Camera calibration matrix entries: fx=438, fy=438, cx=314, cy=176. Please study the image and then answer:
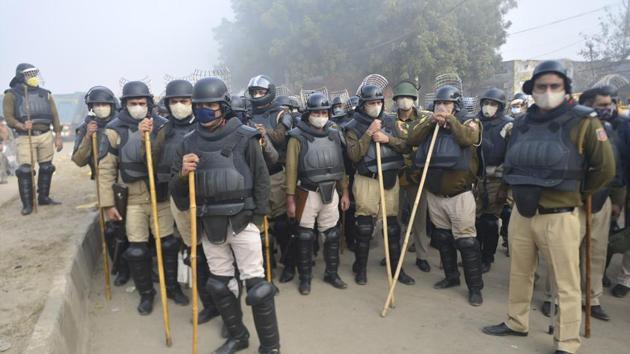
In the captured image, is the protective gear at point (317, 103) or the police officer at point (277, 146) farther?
the police officer at point (277, 146)

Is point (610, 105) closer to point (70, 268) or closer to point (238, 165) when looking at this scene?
point (238, 165)

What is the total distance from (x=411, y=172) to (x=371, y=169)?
0.83m

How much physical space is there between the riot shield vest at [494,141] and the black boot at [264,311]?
342 cm

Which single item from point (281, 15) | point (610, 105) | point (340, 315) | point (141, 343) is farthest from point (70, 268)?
point (281, 15)

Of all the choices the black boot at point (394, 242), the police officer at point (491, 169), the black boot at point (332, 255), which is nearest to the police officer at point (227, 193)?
the black boot at point (332, 255)

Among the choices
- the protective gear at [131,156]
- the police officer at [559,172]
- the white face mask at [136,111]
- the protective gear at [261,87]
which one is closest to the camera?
the police officer at [559,172]

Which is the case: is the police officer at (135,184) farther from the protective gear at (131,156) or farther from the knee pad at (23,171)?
the knee pad at (23,171)

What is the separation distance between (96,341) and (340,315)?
2.32m

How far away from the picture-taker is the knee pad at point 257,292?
339 centimetres

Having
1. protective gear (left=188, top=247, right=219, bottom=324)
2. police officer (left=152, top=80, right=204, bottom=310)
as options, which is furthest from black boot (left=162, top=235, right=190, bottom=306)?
protective gear (left=188, top=247, right=219, bottom=324)

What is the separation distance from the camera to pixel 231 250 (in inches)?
147

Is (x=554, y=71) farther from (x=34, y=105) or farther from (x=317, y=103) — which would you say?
(x=34, y=105)

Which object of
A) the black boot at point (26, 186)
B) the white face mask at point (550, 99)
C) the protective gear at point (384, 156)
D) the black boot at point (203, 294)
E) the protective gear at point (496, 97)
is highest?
the protective gear at point (496, 97)

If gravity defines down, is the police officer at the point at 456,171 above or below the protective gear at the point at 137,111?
below
